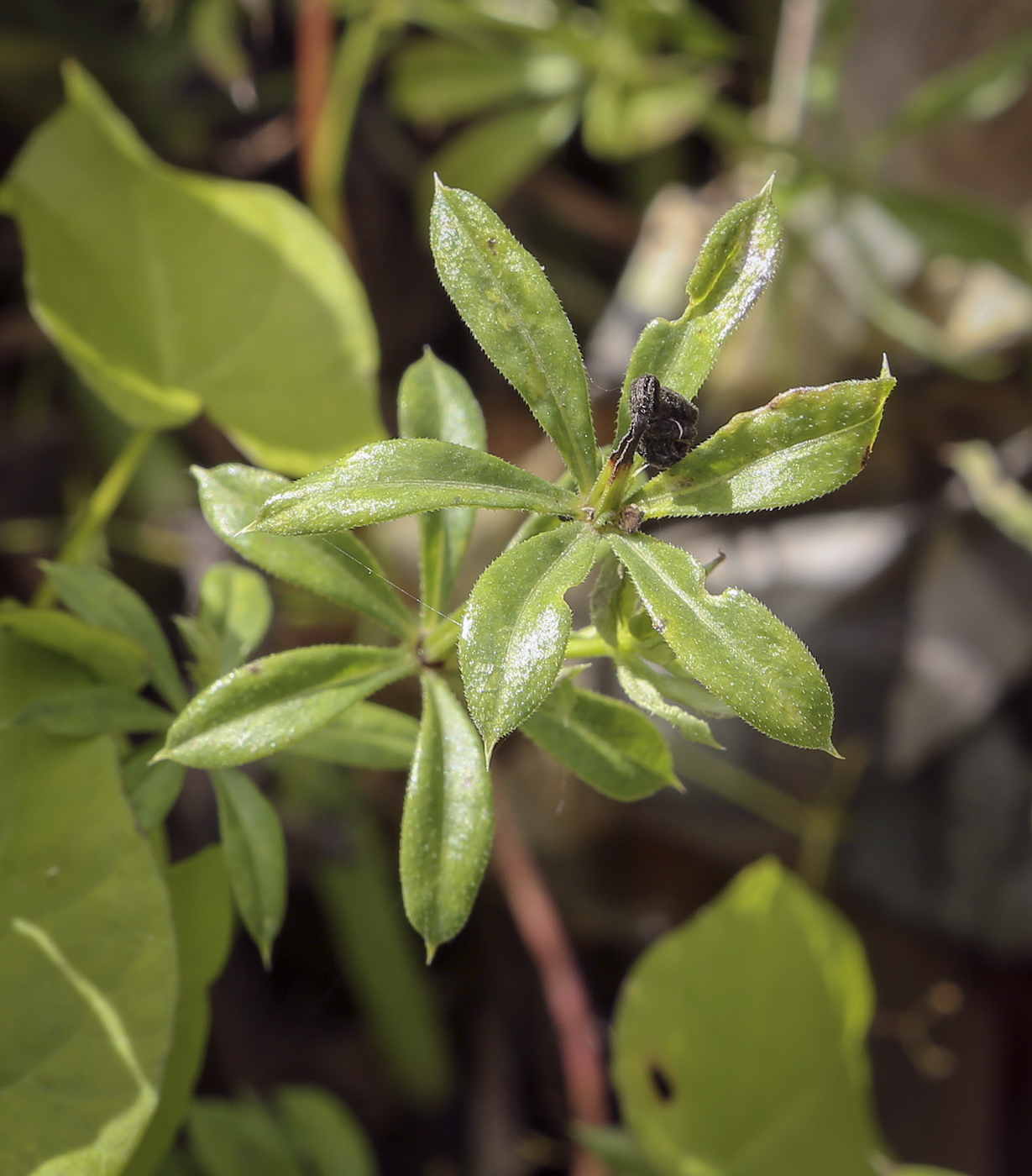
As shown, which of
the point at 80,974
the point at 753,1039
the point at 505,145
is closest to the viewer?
the point at 80,974

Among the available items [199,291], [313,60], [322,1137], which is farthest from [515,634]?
[313,60]

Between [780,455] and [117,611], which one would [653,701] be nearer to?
[780,455]

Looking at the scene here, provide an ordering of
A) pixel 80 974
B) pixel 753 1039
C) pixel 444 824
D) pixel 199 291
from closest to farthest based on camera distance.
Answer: pixel 444 824, pixel 80 974, pixel 199 291, pixel 753 1039

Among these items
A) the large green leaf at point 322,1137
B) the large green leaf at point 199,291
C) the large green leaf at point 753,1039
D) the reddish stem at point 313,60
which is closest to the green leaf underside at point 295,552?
the large green leaf at point 199,291

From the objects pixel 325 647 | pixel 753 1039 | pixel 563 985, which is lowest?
pixel 563 985

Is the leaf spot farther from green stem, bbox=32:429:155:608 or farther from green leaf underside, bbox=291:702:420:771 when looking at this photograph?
green stem, bbox=32:429:155:608

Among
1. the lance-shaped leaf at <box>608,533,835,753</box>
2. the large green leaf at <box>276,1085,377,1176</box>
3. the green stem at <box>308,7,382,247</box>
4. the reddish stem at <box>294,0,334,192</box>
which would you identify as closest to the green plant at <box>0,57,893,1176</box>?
the lance-shaped leaf at <box>608,533,835,753</box>
